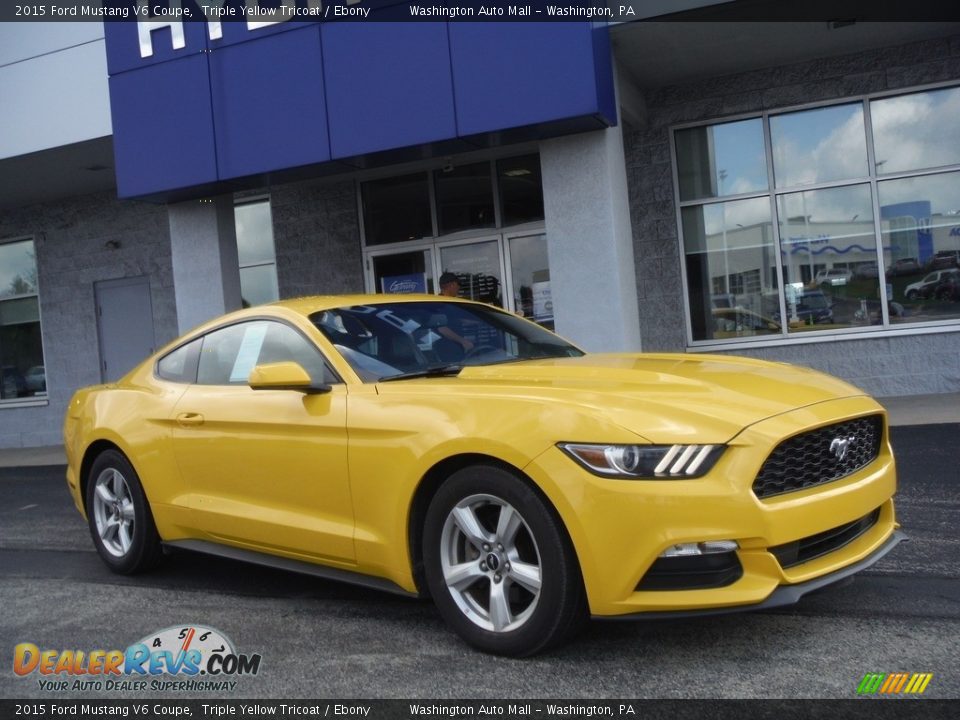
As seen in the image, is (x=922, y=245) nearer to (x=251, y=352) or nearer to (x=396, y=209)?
(x=396, y=209)

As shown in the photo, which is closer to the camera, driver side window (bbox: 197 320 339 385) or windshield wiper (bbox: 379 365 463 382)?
windshield wiper (bbox: 379 365 463 382)

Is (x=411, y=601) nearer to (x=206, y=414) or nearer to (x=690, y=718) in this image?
(x=206, y=414)

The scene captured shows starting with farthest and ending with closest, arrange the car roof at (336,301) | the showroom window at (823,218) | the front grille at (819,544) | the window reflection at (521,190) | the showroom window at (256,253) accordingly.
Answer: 1. the showroom window at (256,253)
2. the window reflection at (521,190)
3. the showroom window at (823,218)
4. the car roof at (336,301)
5. the front grille at (819,544)

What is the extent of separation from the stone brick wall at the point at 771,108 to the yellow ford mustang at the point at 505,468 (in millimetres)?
6703

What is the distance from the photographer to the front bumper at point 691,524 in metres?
3.19

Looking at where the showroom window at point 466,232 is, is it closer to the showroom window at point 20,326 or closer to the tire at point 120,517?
the showroom window at point 20,326

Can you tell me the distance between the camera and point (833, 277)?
1105 centimetres

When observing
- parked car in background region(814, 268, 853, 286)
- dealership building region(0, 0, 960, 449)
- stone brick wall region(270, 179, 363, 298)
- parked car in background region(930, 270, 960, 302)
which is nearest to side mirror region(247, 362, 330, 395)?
dealership building region(0, 0, 960, 449)

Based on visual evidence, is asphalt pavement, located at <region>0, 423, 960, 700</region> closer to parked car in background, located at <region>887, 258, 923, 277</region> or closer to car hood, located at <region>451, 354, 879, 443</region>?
car hood, located at <region>451, 354, 879, 443</region>

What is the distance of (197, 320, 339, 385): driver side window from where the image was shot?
4.52 metres

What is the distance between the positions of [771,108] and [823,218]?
56.3 inches

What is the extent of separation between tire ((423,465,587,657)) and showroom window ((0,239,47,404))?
560 inches

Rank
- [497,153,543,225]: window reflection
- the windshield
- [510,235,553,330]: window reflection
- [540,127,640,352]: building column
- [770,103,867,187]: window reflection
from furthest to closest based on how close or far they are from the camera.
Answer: [497,153,543,225]: window reflection < [510,235,553,330]: window reflection < [770,103,867,187]: window reflection < [540,127,640,352]: building column < the windshield

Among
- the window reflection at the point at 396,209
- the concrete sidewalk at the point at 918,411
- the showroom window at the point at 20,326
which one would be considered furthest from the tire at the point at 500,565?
the showroom window at the point at 20,326
